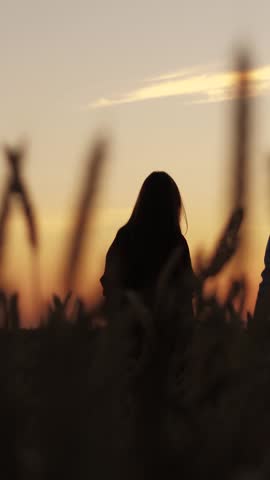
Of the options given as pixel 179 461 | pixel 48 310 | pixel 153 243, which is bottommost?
pixel 179 461

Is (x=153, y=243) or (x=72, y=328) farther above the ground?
(x=153, y=243)

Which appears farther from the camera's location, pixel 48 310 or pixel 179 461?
pixel 48 310

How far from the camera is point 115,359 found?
470 millimetres

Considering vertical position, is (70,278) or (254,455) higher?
(70,278)

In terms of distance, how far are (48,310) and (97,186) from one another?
108mm

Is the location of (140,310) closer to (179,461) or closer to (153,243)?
(179,461)

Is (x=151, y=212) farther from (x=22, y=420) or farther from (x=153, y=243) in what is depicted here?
(x=22, y=420)

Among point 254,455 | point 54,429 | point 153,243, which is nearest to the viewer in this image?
point 54,429

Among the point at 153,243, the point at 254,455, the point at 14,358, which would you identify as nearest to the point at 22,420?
the point at 14,358

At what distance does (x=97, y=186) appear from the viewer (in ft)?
1.81

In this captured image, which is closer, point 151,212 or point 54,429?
point 54,429

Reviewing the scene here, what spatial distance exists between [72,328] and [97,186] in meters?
0.11

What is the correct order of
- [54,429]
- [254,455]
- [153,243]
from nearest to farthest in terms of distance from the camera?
[54,429], [254,455], [153,243]

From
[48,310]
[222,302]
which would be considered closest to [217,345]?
[222,302]
